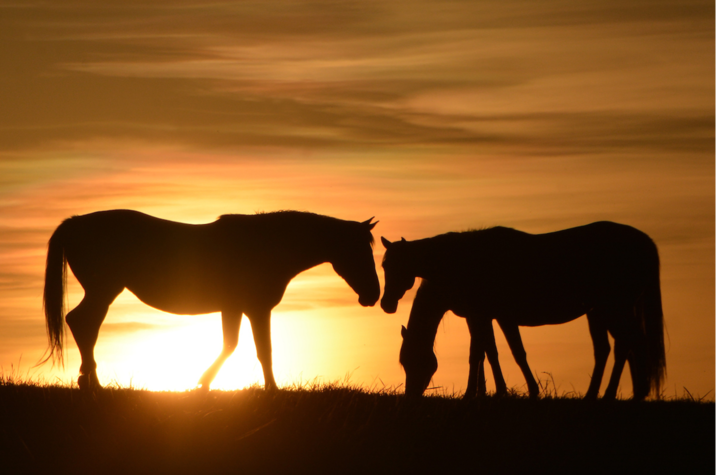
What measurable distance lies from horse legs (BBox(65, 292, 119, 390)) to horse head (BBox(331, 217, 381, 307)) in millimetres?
3443

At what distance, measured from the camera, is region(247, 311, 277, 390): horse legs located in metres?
9.84

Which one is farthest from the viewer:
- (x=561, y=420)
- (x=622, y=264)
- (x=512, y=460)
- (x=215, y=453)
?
(x=622, y=264)

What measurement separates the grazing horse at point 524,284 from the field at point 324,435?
204 centimetres

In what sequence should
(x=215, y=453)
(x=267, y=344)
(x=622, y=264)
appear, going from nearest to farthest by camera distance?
1. (x=215, y=453)
2. (x=267, y=344)
3. (x=622, y=264)

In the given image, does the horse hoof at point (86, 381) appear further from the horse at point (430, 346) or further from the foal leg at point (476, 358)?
the foal leg at point (476, 358)

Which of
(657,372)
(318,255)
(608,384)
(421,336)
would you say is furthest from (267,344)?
(657,372)

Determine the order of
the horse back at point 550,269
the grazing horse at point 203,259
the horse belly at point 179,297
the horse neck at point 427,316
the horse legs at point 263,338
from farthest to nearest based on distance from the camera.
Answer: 1. the horse neck at point 427,316
2. the horse back at point 550,269
3. the horse belly at point 179,297
4. the grazing horse at point 203,259
5. the horse legs at point 263,338

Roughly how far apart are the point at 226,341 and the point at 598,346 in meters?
5.49

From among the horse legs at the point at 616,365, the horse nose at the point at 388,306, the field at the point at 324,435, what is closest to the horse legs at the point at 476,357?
the horse nose at the point at 388,306

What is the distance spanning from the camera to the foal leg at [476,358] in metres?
10.3

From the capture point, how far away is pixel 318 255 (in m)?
10.5

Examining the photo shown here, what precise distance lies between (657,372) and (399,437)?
527 centimetres

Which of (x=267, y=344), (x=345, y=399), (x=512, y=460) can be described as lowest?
(x=512, y=460)

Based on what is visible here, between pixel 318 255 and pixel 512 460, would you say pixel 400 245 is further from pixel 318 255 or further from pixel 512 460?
pixel 512 460
